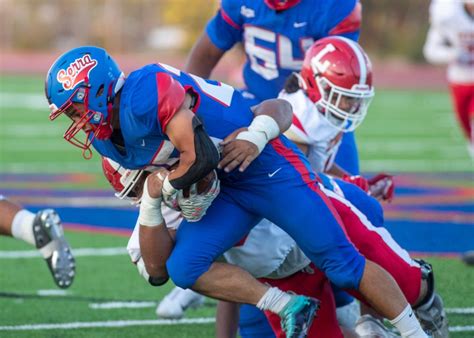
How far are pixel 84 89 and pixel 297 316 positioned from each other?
113 cm

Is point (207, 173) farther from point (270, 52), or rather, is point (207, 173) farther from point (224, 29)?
point (224, 29)

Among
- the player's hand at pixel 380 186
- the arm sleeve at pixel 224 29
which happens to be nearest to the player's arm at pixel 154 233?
the player's hand at pixel 380 186

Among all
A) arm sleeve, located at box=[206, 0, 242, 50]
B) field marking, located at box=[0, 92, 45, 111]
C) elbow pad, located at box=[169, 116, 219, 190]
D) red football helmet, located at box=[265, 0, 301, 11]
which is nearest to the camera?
elbow pad, located at box=[169, 116, 219, 190]

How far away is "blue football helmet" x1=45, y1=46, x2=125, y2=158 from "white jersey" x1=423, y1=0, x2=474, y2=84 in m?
4.84

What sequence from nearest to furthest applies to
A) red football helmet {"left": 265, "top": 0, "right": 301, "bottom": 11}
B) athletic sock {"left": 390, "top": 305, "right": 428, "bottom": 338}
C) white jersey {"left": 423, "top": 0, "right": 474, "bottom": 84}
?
athletic sock {"left": 390, "top": 305, "right": 428, "bottom": 338}, red football helmet {"left": 265, "top": 0, "right": 301, "bottom": 11}, white jersey {"left": 423, "top": 0, "right": 474, "bottom": 84}

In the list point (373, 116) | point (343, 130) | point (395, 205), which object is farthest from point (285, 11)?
point (373, 116)

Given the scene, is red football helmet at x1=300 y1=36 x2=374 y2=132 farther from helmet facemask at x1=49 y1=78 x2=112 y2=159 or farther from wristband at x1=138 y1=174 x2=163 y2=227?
helmet facemask at x1=49 y1=78 x2=112 y2=159

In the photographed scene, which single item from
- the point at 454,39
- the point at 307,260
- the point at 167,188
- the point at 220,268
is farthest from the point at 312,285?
the point at 454,39

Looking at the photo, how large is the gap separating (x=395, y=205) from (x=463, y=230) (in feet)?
3.40

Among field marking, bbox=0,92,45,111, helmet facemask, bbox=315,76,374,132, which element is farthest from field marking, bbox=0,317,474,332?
field marking, bbox=0,92,45,111

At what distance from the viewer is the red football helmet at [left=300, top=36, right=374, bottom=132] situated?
4.73m

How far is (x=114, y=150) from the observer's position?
3.96 metres

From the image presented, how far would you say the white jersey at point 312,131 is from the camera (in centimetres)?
467

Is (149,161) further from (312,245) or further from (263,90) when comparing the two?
(263,90)
